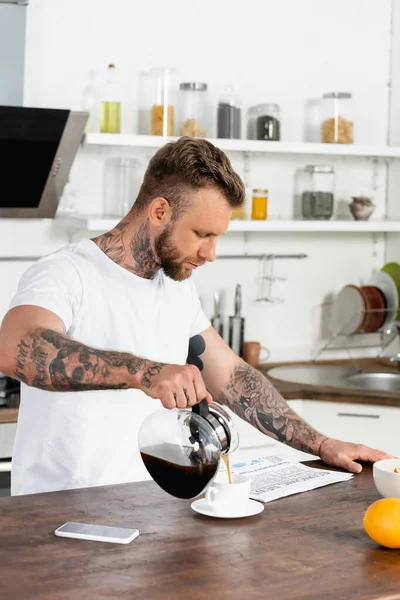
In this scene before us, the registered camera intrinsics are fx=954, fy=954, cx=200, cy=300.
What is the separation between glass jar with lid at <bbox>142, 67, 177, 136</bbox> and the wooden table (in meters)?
1.94

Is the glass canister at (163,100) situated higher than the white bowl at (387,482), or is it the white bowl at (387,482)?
the glass canister at (163,100)

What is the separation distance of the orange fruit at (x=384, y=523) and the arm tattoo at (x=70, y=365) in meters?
0.45

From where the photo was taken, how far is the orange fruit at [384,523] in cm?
154

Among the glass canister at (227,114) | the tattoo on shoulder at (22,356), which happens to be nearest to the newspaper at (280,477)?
the tattoo on shoulder at (22,356)

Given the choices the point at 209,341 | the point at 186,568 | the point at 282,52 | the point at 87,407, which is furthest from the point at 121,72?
the point at 186,568

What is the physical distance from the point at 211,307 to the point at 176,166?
1.89 metres

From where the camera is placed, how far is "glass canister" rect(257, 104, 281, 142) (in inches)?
148

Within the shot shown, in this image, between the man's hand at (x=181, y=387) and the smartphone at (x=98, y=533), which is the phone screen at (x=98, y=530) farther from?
the man's hand at (x=181, y=387)

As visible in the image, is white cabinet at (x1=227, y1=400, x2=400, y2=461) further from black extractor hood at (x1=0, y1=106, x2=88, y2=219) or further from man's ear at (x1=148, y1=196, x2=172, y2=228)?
man's ear at (x1=148, y1=196, x2=172, y2=228)

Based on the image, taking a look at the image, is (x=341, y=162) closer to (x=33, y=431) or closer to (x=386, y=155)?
(x=386, y=155)

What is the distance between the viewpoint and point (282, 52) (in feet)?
12.9

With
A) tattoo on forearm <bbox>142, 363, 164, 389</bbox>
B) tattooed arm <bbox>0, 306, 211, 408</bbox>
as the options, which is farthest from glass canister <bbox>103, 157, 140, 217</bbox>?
tattoo on forearm <bbox>142, 363, 164, 389</bbox>

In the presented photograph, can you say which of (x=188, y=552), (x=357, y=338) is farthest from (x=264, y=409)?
(x=357, y=338)

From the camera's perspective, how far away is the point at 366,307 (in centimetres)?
397
